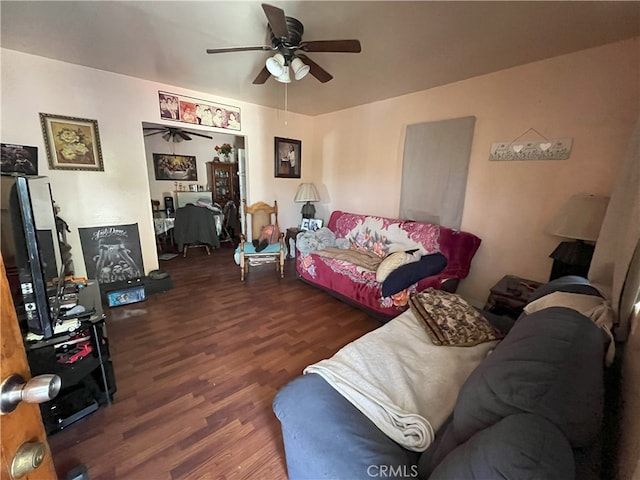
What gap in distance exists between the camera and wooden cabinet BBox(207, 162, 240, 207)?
571 cm

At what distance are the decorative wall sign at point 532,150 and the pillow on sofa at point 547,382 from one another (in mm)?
1871

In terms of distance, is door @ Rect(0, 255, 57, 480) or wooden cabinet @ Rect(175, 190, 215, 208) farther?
wooden cabinet @ Rect(175, 190, 215, 208)

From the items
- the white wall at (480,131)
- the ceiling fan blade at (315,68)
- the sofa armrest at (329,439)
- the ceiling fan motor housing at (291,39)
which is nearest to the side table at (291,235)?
the white wall at (480,131)

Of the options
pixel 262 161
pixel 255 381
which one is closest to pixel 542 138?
pixel 255 381

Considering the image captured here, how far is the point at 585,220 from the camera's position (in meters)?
1.74

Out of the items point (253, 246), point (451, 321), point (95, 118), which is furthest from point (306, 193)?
point (451, 321)

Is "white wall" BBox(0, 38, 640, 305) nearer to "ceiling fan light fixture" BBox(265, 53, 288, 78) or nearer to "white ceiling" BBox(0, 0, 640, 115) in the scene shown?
"white ceiling" BBox(0, 0, 640, 115)

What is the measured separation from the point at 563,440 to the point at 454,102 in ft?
9.51

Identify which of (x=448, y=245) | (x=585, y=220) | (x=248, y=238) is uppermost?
(x=585, y=220)

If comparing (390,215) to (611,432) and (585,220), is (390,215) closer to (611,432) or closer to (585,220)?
(585,220)

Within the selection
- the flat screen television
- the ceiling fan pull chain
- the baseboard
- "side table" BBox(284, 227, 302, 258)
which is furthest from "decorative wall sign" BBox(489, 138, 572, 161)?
the baseboard

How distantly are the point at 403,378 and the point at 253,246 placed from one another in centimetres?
273

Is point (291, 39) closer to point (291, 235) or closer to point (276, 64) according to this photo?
point (276, 64)

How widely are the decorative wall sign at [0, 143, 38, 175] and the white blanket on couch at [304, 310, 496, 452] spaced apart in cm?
302
